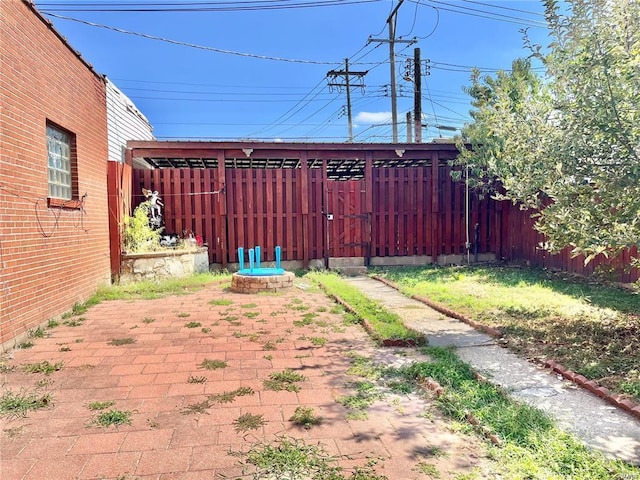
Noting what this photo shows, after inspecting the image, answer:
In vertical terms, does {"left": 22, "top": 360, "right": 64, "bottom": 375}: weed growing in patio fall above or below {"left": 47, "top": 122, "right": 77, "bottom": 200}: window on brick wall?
below

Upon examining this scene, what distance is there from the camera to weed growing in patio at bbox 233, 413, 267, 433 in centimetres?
245

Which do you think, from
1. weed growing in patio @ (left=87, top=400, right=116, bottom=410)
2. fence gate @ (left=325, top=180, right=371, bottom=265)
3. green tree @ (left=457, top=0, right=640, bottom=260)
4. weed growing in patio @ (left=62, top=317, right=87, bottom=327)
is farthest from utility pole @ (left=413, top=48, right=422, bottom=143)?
weed growing in patio @ (left=87, top=400, right=116, bottom=410)

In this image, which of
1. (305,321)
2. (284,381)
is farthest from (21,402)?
(305,321)

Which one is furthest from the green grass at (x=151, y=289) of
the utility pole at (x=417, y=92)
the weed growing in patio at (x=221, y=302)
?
the utility pole at (x=417, y=92)

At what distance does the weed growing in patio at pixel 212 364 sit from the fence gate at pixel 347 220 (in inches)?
245

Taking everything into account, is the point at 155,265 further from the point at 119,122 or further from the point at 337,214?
the point at 337,214

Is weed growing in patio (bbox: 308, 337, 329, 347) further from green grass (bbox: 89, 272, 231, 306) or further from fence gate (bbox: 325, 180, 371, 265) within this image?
fence gate (bbox: 325, 180, 371, 265)

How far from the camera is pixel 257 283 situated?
690 cm

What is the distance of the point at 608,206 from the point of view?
151 inches

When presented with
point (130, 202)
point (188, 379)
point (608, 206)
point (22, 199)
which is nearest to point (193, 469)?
point (188, 379)

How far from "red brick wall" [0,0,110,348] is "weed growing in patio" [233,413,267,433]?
2637mm

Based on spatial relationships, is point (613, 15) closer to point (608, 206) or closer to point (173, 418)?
point (608, 206)

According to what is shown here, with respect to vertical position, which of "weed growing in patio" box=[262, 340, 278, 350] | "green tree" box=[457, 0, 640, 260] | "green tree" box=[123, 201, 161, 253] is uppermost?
"green tree" box=[457, 0, 640, 260]

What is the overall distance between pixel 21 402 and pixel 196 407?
116 cm
